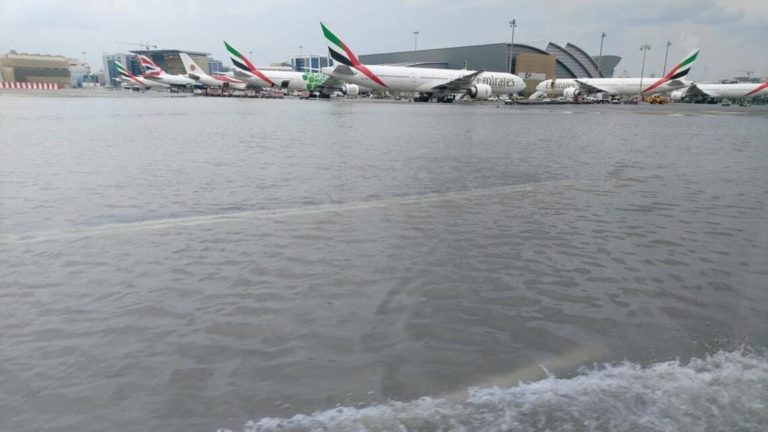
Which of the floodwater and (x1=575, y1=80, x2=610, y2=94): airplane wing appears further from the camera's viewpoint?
(x1=575, y1=80, x2=610, y2=94): airplane wing

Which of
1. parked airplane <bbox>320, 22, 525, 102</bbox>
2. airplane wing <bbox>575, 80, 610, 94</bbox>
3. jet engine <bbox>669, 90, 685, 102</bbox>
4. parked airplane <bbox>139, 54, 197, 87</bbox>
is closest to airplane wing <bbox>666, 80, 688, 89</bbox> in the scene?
jet engine <bbox>669, 90, 685, 102</bbox>

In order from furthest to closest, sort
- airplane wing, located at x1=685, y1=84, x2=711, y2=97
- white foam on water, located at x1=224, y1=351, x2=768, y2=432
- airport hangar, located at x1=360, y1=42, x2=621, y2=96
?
airport hangar, located at x1=360, y1=42, x2=621, y2=96, airplane wing, located at x1=685, y1=84, x2=711, y2=97, white foam on water, located at x1=224, y1=351, x2=768, y2=432

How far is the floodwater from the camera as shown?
3.34 m

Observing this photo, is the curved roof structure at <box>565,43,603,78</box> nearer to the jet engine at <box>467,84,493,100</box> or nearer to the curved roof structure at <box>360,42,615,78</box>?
the curved roof structure at <box>360,42,615,78</box>

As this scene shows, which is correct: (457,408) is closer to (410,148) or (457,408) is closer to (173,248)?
(173,248)

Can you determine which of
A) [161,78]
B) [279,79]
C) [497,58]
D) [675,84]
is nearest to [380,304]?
[279,79]

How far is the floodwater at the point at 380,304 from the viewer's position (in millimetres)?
3336

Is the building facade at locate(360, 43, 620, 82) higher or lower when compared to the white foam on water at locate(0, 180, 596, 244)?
higher

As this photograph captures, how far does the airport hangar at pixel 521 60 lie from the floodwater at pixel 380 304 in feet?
374

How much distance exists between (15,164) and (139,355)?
11.9 metres

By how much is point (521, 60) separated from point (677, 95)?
123ft

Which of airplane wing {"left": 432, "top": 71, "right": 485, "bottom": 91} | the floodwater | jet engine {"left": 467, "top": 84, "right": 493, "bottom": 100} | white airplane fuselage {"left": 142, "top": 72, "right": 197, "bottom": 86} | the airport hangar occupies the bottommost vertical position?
the floodwater

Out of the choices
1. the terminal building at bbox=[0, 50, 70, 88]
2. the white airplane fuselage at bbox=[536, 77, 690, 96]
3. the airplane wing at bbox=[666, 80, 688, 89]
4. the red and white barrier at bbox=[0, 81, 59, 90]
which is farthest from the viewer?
the terminal building at bbox=[0, 50, 70, 88]

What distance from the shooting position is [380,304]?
4938mm
